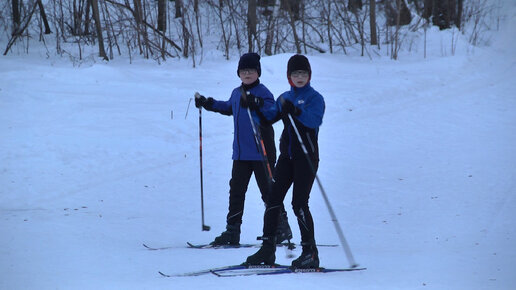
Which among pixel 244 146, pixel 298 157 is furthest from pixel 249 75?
pixel 298 157

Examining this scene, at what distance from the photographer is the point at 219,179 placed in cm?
823

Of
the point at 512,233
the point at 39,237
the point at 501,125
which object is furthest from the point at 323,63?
the point at 39,237

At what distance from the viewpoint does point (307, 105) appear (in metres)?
4.35

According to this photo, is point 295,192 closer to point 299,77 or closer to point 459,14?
point 299,77

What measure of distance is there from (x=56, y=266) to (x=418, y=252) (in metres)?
3.03

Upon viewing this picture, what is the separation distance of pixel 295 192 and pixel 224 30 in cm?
1713

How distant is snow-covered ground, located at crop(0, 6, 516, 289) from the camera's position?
4609 millimetres

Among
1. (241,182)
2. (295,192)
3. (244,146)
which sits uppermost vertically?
(244,146)

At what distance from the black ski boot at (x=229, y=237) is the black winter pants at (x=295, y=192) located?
0.86 metres

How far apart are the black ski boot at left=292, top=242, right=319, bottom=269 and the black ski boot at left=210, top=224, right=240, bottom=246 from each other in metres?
1.04

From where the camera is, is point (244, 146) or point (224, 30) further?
point (224, 30)

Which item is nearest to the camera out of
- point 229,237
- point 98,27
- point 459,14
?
point 229,237

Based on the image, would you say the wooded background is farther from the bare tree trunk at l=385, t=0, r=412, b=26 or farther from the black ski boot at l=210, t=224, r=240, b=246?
the black ski boot at l=210, t=224, r=240, b=246

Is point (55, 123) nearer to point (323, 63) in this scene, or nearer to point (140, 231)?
point (140, 231)
